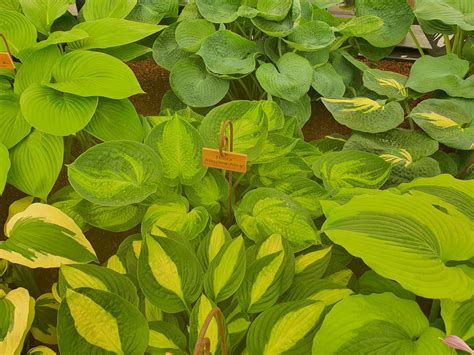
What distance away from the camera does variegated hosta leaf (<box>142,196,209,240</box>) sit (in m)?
1.07

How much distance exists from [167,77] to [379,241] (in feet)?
4.04

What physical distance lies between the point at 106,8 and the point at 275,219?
963mm

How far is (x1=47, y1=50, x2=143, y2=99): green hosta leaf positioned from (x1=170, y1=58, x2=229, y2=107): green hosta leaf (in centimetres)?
25

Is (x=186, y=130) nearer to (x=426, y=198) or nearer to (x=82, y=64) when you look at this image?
(x=82, y=64)

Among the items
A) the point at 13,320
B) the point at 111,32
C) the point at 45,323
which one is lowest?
the point at 45,323

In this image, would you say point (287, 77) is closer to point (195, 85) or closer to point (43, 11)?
point (195, 85)

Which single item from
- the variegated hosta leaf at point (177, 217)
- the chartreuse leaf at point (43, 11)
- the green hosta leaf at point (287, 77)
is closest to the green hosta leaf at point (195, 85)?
the green hosta leaf at point (287, 77)

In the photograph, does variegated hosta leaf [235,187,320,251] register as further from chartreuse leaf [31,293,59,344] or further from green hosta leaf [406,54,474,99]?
green hosta leaf [406,54,474,99]

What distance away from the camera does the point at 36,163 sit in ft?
4.00

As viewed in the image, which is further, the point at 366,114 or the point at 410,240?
the point at 366,114

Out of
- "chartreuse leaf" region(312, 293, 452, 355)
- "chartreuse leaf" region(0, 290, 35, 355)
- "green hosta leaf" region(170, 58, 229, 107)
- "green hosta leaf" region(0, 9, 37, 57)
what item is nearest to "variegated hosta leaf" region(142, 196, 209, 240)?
"chartreuse leaf" region(0, 290, 35, 355)

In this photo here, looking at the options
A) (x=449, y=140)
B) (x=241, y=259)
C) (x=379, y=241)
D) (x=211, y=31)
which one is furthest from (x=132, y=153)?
(x=449, y=140)

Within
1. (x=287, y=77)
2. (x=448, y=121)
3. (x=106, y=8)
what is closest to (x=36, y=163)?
(x=106, y=8)

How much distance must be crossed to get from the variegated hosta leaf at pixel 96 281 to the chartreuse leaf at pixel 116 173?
182mm
